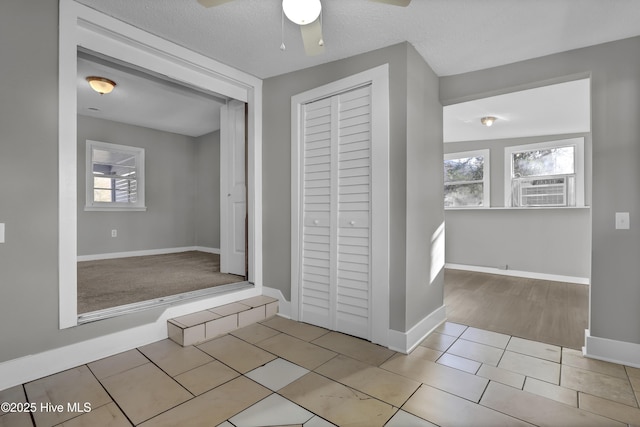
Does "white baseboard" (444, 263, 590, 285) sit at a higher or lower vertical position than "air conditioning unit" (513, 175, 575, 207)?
lower

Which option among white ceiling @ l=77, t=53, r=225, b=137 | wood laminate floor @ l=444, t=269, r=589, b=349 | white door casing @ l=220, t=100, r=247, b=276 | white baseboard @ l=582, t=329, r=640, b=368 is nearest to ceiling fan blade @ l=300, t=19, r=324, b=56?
white ceiling @ l=77, t=53, r=225, b=137

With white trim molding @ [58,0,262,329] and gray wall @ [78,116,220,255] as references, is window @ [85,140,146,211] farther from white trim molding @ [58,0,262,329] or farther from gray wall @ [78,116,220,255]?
white trim molding @ [58,0,262,329]

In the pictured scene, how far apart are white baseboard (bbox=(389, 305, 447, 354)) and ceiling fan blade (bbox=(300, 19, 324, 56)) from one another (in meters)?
2.05

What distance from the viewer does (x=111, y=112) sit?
16.1 ft

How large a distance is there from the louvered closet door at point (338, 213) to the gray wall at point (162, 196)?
3626mm

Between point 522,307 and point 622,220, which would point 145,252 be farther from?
point 622,220

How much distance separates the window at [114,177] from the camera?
16.9 ft

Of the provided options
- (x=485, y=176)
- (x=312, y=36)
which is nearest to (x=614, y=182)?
(x=312, y=36)

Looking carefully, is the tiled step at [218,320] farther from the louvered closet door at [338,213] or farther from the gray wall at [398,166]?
the louvered closet door at [338,213]

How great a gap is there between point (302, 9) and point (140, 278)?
11.0ft

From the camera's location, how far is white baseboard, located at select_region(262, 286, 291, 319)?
9.87ft

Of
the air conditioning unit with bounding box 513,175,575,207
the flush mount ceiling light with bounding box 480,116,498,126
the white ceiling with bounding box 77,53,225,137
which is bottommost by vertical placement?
the air conditioning unit with bounding box 513,175,575,207

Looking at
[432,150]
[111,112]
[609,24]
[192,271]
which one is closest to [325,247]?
[432,150]

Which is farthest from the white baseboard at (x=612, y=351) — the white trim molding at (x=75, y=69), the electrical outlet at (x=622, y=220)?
the white trim molding at (x=75, y=69)
